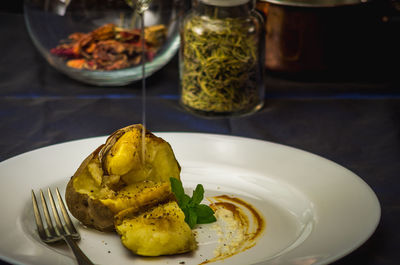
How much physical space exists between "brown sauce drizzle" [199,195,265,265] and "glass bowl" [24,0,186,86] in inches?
19.2

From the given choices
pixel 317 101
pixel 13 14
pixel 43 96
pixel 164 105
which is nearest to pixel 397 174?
pixel 317 101

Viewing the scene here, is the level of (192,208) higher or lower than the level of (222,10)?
lower

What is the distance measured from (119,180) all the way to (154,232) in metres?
0.10

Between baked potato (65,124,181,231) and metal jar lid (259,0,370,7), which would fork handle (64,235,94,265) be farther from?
metal jar lid (259,0,370,7)

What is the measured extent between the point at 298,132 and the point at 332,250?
1.61 feet

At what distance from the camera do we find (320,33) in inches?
52.7

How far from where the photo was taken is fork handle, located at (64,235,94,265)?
2.43ft

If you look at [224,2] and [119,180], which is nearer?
[119,180]

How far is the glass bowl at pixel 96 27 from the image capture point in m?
1.35

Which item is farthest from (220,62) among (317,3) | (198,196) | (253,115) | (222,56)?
(198,196)

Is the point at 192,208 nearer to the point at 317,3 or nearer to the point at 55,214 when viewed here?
the point at 55,214

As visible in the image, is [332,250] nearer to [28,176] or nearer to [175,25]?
[28,176]

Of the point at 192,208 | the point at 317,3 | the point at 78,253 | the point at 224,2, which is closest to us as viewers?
the point at 78,253

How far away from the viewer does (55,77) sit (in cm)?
143
